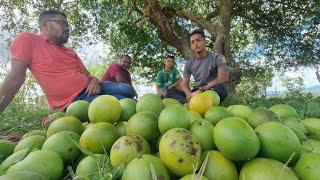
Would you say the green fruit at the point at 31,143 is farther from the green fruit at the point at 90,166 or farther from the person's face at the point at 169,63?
the person's face at the point at 169,63

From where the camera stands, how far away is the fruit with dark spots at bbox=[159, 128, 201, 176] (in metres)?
1.40

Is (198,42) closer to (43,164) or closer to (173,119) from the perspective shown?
(173,119)

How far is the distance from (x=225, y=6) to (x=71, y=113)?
10224 mm

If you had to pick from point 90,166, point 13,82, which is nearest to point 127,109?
point 90,166

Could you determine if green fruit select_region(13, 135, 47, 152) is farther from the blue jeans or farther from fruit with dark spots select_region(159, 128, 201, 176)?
the blue jeans

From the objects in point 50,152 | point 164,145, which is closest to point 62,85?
point 50,152

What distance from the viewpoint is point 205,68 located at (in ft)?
22.6

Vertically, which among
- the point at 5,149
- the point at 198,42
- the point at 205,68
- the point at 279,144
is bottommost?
the point at 5,149

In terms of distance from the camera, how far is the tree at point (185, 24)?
38.8ft

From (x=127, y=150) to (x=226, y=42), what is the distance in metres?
10.2

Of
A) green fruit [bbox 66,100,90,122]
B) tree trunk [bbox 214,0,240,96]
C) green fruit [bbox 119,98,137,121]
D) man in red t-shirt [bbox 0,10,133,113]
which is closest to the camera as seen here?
green fruit [bbox 119,98,137,121]

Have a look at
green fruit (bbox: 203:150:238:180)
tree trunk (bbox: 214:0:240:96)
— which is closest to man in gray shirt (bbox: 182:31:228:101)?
tree trunk (bbox: 214:0:240:96)

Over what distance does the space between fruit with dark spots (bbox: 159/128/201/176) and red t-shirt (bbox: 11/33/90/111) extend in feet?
10.5

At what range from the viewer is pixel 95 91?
457cm
